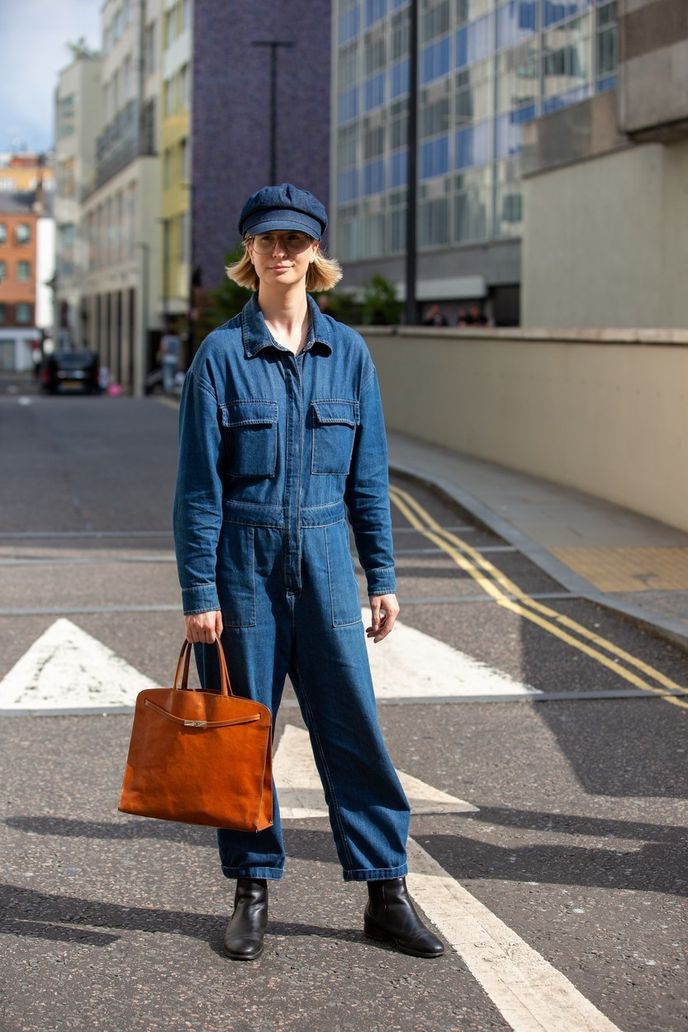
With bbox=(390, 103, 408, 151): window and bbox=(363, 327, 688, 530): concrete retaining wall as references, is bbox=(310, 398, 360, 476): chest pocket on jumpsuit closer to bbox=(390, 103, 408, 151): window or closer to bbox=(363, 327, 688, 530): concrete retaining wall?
bbox=(363, 327, 688, 530): concrete retaining wall

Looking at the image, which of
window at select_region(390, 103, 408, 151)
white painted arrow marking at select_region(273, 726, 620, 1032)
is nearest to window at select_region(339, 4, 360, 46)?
window at select_region(390, 103, 408, 151)

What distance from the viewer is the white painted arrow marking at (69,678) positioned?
7.41m

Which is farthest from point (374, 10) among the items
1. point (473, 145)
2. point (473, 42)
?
point (473, 145)

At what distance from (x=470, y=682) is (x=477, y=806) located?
221 centimetres

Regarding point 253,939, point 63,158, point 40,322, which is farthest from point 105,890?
point 40,322

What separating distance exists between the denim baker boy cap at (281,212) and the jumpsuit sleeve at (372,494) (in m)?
0.45

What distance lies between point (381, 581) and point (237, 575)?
1.38ft

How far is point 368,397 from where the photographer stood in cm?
434

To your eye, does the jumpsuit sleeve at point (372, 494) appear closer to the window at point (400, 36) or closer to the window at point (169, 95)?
the window at point (400, 36)

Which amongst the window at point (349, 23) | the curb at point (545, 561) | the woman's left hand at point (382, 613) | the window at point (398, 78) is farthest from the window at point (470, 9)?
the woman's left hand at point (382, 613)

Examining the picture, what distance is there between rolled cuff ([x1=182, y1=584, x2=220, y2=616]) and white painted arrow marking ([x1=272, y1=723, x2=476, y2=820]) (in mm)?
1594

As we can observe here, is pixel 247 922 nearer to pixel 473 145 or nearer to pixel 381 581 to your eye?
pixel 381 581

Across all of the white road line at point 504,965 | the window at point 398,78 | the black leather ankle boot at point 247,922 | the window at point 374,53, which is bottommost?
the white road line at point 504,965

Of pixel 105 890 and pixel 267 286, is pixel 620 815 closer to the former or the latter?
pixel 105 890
